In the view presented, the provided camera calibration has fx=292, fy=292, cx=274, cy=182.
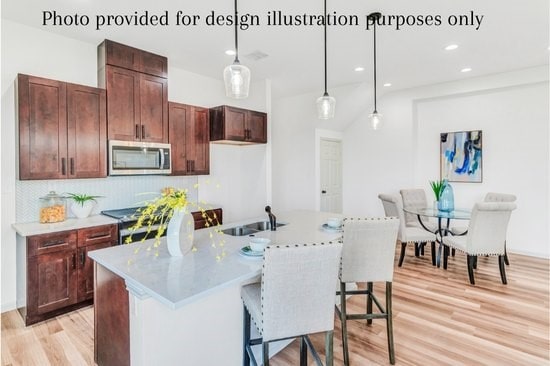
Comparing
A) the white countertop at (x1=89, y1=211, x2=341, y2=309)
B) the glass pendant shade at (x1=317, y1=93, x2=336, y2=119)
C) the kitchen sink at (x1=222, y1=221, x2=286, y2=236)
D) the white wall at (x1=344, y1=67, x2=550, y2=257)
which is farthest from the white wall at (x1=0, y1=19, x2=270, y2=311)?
the white wall at (x1=344, y1=67, x2=550, y2=257)

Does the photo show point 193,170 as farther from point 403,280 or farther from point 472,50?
point 472,50

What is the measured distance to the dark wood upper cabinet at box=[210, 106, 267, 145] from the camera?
4.31m

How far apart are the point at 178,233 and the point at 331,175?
5.09m

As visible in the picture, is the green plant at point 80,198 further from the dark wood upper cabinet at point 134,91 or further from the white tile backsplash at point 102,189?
the dark wood upper cabinet at point 134,91

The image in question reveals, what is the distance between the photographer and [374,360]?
222cm

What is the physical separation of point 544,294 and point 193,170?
461cm

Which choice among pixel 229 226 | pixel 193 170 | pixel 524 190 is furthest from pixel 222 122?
pixel 524 190

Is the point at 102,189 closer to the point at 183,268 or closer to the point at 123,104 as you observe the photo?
the point at 123,104

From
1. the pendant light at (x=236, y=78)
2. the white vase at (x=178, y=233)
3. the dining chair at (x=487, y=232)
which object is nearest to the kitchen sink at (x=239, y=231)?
the white vase at (x=178, y=233)

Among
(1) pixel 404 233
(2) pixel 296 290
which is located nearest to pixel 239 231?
(2) pixel 296 290

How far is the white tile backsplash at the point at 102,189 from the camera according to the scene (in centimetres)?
309

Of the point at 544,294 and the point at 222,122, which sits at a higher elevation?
the point at 222,122

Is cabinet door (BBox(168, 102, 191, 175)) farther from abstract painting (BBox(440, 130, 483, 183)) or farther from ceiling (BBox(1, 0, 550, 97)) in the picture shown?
abstract painting (BBox(440, 130, 483, 183))

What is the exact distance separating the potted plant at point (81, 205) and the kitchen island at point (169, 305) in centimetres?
163
